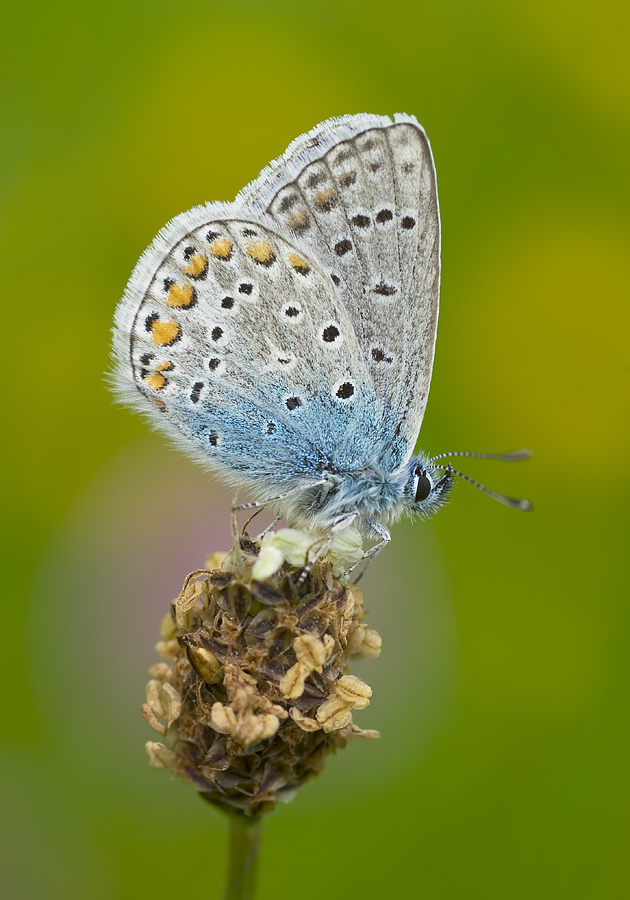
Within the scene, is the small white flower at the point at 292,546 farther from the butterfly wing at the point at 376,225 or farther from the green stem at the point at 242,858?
the green stem at the point at 242,858

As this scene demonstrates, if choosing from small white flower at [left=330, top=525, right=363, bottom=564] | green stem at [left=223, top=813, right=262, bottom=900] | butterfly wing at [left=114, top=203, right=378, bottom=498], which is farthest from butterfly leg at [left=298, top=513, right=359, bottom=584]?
green stem at [left=223, top=813, right=262, bottom=900]

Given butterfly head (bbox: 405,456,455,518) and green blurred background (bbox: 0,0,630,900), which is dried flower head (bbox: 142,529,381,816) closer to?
butterfly head (bbox: 405,456,455,518)

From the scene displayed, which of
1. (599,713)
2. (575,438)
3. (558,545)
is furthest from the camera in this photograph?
(575,438)

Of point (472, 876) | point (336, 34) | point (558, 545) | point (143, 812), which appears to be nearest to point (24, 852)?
point (143, 812)

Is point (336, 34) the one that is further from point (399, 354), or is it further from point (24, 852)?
point (24, 852)

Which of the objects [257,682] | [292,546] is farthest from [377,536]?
[257,682]
